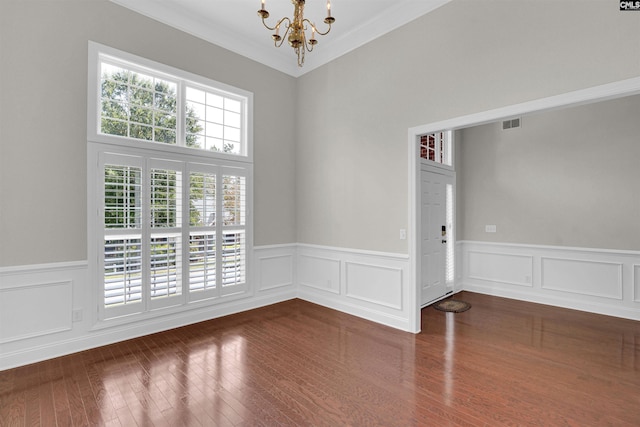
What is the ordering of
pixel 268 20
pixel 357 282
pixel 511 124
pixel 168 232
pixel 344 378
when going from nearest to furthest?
pixel 344 378
pixel 168 232
pixel 268 20
pixel 357 282
pixel 511 124

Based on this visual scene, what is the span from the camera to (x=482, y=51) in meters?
3.17

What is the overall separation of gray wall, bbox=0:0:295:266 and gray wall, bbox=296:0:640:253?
7.71 feet

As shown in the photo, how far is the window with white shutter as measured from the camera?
10.9 ft

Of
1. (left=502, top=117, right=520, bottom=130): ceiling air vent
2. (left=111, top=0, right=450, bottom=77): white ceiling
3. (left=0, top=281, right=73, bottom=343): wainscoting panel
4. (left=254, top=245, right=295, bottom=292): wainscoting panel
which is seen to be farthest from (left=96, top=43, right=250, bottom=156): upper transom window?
(left=502, top=117, right=520, bottom=130): ceiling air vent

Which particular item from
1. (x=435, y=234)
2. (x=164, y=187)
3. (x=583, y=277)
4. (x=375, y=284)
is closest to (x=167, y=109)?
(x=164, y=187)

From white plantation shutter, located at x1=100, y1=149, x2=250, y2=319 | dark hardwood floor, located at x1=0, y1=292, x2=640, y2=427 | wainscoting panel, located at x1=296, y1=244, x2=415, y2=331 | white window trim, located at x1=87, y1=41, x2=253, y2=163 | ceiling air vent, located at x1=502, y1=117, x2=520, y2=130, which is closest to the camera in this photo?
dark hardwood floor, located at x1=0, y1=292, x2=640, y2=427

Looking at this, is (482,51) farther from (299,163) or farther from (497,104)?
(299,163)

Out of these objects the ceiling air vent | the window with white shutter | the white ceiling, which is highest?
the white ceiling

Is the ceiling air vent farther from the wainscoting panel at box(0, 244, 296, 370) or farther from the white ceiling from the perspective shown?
the wainscoting panel at box(0, 244, 296, 370)

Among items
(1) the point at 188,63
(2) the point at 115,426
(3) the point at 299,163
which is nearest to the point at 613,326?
(3) the point at 299,163

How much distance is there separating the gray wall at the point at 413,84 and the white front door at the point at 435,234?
952 mm

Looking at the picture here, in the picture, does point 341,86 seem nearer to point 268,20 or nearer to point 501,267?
point 268,20

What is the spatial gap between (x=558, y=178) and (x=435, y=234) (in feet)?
6.48

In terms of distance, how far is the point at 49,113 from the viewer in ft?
9.88
